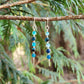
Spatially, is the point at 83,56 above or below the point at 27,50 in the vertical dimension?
below

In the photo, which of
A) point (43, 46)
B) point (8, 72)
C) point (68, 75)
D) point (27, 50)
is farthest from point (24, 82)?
point (68, 75)

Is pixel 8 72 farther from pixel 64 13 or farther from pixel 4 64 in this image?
pixel 64 13

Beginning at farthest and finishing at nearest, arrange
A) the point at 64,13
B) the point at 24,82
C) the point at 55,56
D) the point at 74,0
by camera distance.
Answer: the point at 24,82, the point at 55,56, the point at 64,13, the point at 74,0

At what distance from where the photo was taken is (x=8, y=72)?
1.45 metres

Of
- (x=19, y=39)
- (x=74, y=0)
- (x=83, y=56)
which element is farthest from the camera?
(x=83, y=56)

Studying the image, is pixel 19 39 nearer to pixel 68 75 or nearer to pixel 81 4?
pixel 81 4

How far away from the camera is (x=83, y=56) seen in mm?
4227

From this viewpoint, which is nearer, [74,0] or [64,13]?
[74,0]

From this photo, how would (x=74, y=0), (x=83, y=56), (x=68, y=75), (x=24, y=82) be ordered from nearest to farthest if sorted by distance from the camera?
(x=74, y=0)
(x=24, y=82)
(x=68, y=75)
(x=83, y=56)

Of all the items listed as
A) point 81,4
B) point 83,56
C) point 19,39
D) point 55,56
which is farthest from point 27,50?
point 83,56

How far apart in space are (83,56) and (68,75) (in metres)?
0.86

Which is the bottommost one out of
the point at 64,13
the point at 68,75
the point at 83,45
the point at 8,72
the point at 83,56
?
the point at 68,75

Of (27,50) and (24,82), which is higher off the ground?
(27,50)

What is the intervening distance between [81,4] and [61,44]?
126 inches
